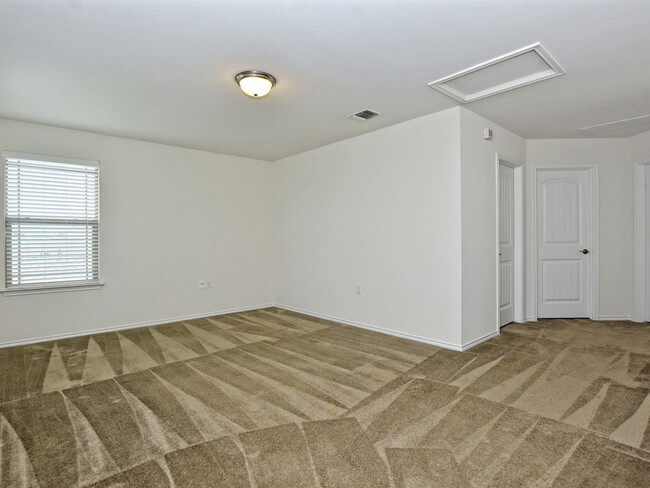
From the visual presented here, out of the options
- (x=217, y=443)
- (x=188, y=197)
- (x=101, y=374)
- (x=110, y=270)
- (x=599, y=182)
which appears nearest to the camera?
(x=217, y=443)

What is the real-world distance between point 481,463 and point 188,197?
→ 483 centimetres

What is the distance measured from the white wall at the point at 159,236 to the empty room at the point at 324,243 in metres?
0.03

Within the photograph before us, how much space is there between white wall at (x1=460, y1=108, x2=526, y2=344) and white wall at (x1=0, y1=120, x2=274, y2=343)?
3493 mm

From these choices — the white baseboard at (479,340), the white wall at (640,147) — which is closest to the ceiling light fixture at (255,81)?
the white baseboard at (479,340)

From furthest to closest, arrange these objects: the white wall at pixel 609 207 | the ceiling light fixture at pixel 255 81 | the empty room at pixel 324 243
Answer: the white wall at pixel 609 207 < the ceiling light fixture at pixel 255 81 < the empty room at pixel 324 243

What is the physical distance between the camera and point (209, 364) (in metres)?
3.38

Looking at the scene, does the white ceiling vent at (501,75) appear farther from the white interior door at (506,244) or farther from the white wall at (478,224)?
the white interior door at (506,244)

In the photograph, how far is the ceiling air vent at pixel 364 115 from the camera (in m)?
3.80

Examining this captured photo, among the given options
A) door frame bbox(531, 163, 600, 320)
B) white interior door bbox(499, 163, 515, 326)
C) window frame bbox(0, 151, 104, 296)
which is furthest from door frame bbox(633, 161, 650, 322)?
window frame bbox(0, 151, 104, 296)

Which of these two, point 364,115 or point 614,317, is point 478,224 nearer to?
point 364,115

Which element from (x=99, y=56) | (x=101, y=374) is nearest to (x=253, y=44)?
(x=99, y=56)

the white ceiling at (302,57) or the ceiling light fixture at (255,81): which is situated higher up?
the white ceiling at (302,57)

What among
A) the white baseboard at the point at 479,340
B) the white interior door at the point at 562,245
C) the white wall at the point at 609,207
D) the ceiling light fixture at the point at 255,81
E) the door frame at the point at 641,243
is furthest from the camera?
the white interior door at the point at 562,245

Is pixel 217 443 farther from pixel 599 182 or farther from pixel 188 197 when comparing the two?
pixel 599 182
